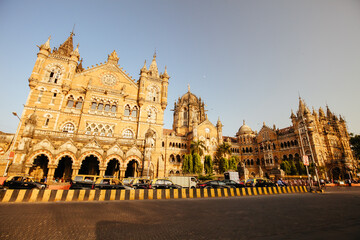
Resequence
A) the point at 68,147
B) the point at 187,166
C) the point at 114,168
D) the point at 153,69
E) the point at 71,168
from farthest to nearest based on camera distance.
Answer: the point at 153,69 < the point at 187,166 < the point at 114,168 < the point at 71,168 < the point at 68,147

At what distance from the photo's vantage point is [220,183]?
1856cm

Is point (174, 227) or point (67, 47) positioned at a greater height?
point (67, 47)

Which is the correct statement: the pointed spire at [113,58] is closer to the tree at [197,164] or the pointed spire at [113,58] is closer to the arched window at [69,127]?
the arched window at [69,127]

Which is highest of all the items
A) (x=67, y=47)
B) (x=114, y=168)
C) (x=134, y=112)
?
(x=67, y=47)

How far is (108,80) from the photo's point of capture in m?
33.3

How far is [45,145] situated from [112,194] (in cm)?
1490

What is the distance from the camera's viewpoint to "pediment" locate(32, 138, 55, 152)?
70.9 feet

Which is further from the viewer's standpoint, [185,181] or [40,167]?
[40,167]

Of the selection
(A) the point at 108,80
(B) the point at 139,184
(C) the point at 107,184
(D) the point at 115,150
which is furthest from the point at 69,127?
(B) the point at 139,184

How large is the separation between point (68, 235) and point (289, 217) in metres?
8.02

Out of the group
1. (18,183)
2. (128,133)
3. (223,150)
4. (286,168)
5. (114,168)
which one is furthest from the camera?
(223,150)

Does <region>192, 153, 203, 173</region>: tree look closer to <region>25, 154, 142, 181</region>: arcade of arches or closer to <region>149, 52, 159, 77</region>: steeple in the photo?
<region>25, 154, 142, 181</region>: arcade of arches

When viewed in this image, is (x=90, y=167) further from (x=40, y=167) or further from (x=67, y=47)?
(x=67, y=47)

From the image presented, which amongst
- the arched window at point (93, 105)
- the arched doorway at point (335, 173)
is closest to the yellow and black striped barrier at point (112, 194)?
the arched window at point (93, 105)
